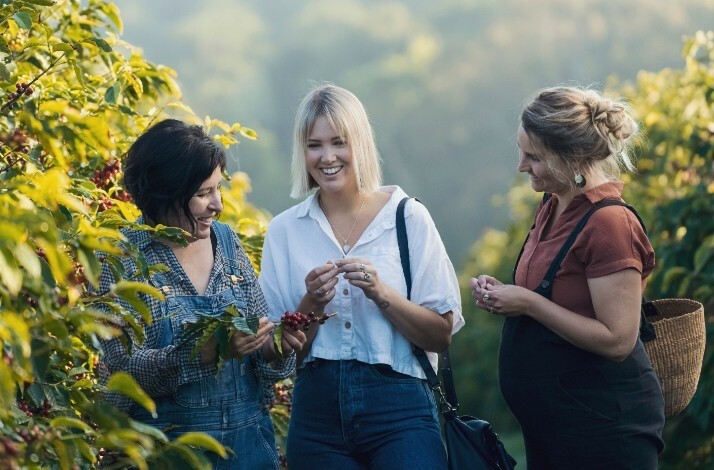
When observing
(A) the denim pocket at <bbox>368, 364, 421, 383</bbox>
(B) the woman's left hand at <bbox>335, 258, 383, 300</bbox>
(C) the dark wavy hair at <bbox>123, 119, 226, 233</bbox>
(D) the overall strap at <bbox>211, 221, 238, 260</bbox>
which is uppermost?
(C) the dark wavy hair at <bbox>123, 119, 226, 233</bbox>

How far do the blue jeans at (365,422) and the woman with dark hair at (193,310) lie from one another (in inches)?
5.7

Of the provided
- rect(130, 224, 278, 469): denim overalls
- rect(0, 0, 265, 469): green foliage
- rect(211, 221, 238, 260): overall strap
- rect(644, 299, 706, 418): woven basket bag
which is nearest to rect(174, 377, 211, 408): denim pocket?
rect(130, 224, 278, 469): denim overalls

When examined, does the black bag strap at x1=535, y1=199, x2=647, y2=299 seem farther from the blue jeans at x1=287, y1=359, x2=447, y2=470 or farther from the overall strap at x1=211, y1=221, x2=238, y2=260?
the overall strap at x1=211, y1=221, x2=238, y2=260

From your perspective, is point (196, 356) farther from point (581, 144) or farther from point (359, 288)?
point (581, 144)

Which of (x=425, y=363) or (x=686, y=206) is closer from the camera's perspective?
(x=425, y=363)

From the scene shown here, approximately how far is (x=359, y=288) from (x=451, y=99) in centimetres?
5362

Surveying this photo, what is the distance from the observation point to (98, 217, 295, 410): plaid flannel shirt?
9.27 ft

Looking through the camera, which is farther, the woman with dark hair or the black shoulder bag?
the black shoulder bag

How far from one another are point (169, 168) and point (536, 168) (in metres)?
1.00

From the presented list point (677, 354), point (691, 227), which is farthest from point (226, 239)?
point (691, 227)

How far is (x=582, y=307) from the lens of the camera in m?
3.05

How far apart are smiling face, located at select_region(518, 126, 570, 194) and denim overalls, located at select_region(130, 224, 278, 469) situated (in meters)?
0.88

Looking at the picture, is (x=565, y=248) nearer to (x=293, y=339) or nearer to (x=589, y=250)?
(x=589, y=250)

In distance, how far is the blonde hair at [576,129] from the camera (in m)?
3.09
